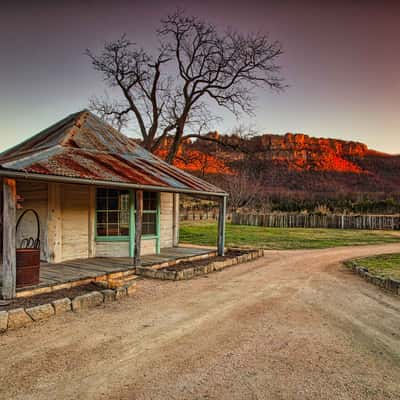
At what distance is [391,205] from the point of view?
95.9 feet

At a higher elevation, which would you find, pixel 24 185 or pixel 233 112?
pixel 233 112

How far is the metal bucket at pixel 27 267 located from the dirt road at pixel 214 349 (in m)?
1.33

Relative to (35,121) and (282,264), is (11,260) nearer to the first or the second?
(282,264)

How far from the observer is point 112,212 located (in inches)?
362

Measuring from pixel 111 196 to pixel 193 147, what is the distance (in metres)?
15.5

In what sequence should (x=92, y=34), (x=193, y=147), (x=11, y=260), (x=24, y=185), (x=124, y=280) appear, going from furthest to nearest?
(x=193, y=147) < (x=92, y=34) < (x=24, y=185) < (x=124, y=280) < (x=11, y=260)

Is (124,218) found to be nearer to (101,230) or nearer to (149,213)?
(101,230)

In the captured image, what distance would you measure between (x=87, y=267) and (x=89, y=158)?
8.40 ft

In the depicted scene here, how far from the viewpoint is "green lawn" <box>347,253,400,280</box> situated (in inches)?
317

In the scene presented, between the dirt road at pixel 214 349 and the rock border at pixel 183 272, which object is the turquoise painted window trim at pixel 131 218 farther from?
the dirt road at pixel 214 349

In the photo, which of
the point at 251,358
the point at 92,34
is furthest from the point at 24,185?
the point at 92,34

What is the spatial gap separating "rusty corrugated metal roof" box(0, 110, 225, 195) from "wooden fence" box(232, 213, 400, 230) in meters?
16.2


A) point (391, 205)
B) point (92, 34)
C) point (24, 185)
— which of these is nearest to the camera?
point (24, 185)

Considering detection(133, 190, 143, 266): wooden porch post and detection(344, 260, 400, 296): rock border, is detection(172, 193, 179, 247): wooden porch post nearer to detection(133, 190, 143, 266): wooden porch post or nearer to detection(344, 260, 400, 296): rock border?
detection(133, 190, 143, 266): wooden porch post
